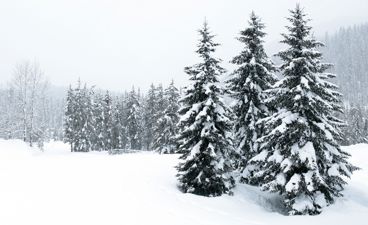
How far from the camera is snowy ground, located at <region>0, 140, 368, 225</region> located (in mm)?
13258

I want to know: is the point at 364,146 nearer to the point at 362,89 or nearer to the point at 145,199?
the point at 145,199

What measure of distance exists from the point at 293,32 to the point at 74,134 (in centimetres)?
5974

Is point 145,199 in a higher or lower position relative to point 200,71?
lower

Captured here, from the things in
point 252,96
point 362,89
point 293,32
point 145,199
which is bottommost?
point 145,199

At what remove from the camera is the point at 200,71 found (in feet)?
69.5

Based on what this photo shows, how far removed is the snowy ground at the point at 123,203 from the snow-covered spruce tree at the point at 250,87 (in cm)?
320

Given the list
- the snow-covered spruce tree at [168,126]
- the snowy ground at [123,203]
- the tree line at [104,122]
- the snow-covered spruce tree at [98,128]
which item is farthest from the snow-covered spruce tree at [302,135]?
the snow-covered spruce tree at [98,128]

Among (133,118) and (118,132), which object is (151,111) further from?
(118,132)

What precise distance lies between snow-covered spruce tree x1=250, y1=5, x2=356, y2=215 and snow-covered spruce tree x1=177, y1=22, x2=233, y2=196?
7.37 feet

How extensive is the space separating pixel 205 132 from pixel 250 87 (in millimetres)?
5622

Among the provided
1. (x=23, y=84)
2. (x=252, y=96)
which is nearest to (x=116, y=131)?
(x=23, y=84)

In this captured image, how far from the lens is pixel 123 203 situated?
15.2 m

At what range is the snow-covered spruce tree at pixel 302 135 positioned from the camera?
1803 cm

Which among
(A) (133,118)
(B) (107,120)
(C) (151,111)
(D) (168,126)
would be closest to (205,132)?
(D) (168,126)
